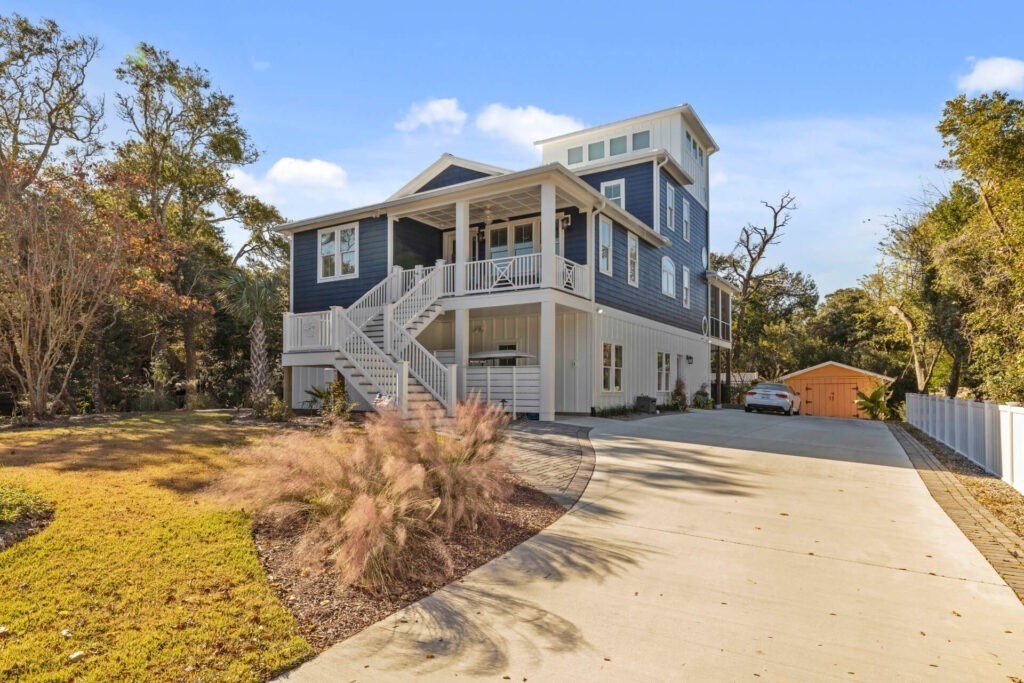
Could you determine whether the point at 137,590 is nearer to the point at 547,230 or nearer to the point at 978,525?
the point at 978,525

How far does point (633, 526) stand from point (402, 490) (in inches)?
96.3

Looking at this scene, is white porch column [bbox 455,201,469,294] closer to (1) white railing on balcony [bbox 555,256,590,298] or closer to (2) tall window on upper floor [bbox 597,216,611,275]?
(1) white railing on balcony [bbox 555,256,590,298]

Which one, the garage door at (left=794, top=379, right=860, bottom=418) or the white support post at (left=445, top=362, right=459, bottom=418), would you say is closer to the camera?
the white support post at (left=445, top=362, right=459, bottom=418)

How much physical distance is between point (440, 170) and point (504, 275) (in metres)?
5.80

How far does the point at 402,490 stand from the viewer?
4.52 metres

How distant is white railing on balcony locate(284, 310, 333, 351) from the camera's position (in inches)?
552

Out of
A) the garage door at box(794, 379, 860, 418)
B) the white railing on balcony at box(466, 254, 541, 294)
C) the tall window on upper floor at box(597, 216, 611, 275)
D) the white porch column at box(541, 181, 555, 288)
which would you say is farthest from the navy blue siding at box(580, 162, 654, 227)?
the garage door at box(794, 379, 860, 418)

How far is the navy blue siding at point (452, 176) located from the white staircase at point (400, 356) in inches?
161

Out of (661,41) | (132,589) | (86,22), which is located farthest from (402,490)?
(86,22)

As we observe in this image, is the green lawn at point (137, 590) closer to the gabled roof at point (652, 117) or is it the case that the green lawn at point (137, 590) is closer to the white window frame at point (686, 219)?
the gabled roof at point (652, 117)

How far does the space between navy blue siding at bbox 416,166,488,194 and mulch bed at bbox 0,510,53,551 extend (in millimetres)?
14685

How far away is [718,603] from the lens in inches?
156

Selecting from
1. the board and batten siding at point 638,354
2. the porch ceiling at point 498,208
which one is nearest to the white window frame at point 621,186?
the board and batten siding at point 638,354

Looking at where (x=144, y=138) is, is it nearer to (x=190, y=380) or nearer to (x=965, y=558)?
(x=190, y=380)
